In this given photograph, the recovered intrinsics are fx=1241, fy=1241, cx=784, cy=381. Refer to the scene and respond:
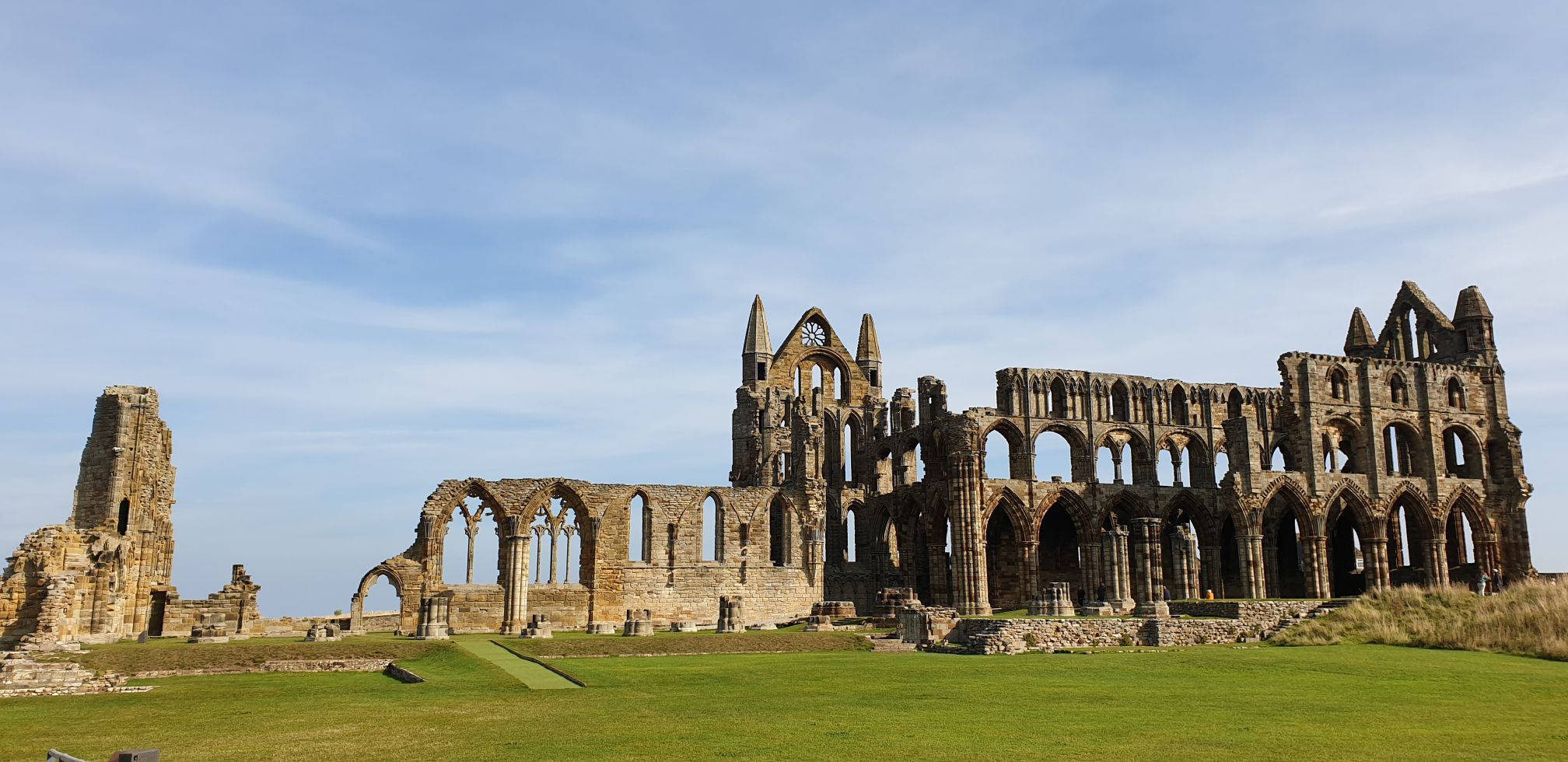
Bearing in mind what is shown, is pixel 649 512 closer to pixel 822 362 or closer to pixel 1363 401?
pixel 822 362

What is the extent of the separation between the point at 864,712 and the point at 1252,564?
3499 centimetres

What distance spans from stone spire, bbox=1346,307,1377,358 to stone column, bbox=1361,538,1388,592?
13597mm

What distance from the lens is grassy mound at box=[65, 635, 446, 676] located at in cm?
2227

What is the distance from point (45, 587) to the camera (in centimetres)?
2477

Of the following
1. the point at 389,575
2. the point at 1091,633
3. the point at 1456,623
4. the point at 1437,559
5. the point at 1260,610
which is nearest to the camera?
the point at 1456,623

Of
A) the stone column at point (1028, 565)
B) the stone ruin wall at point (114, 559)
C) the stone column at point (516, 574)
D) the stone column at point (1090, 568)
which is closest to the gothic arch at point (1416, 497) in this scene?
the stone column at point (1090, 568)

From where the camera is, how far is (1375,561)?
1861 inches

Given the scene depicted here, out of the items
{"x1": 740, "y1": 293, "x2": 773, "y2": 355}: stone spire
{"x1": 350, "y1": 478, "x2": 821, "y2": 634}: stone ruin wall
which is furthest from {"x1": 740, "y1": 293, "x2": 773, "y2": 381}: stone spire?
{"x1": 350, "y1": 478, "x2": 821, "y2": 634}: stone ruin wall

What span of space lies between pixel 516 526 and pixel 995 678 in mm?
24031

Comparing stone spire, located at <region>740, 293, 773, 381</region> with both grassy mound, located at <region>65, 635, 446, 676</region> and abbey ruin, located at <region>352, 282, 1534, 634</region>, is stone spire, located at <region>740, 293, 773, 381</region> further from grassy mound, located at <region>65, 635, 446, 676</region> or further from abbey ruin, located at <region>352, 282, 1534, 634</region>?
grassy mound, located at <region>65, 635, 446, 676</region>

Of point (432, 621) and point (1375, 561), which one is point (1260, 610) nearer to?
point (432, 621)

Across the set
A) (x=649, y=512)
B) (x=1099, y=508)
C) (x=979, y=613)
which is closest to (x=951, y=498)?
(x=979, y=613)

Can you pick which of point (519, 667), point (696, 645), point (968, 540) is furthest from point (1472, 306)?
point (519, 667)

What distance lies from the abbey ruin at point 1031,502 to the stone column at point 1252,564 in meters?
0.09
